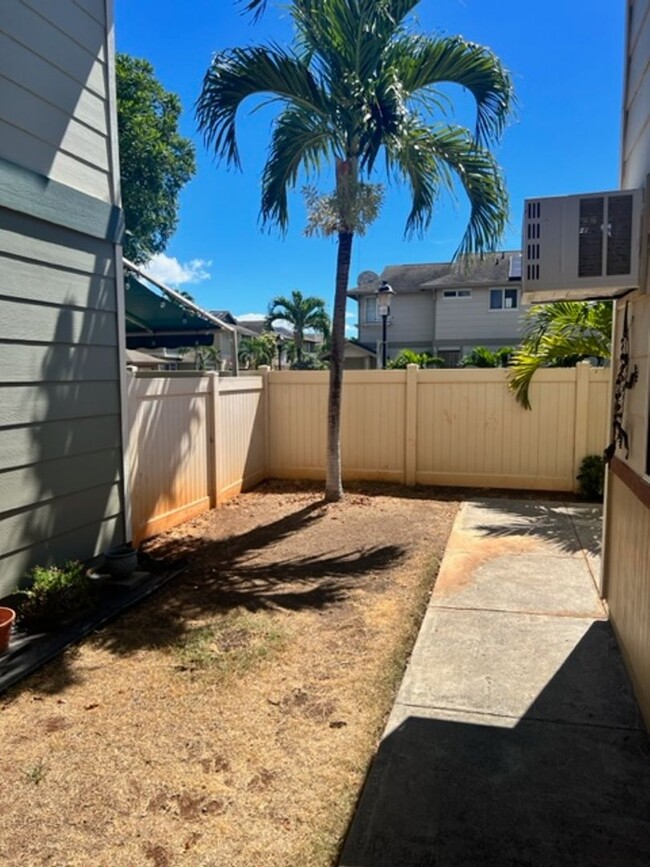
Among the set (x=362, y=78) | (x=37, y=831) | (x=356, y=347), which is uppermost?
(x=362, y=78)

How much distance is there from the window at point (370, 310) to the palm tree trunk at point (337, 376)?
1446 centimetres

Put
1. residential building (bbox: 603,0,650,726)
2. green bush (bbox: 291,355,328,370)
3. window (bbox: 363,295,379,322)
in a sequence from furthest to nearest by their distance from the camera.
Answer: green bush (bbox: 291,355,328,370)
window (bbox: 363,295,379,322)
residential building (bbox: 603,0,650,726)

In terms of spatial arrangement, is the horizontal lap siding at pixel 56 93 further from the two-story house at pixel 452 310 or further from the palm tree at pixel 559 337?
the two-story house at pixel 452 310

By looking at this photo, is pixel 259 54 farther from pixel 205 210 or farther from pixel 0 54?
pixel 205 210

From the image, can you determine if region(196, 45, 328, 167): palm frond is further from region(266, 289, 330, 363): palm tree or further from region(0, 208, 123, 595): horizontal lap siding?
region(266, 289, 330, 363): palm tree

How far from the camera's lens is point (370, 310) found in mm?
21234

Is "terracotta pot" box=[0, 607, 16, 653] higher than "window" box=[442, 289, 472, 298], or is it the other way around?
"window" box=[442, 289, 472, 298]

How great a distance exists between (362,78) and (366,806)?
651cm

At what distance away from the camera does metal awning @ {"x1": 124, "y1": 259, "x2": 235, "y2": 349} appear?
7072 millimetres

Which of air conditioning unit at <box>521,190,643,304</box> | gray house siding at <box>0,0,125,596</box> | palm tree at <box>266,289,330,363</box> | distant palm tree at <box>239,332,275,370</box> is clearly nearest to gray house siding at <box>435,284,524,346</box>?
palm tree at <box>266,289,330,363</box>

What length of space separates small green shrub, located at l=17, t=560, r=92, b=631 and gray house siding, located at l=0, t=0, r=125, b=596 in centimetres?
18

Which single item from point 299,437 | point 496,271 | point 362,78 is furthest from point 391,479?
point 496,271

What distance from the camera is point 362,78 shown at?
598 centimetres

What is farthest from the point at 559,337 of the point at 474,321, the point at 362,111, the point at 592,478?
the point at 474,321
